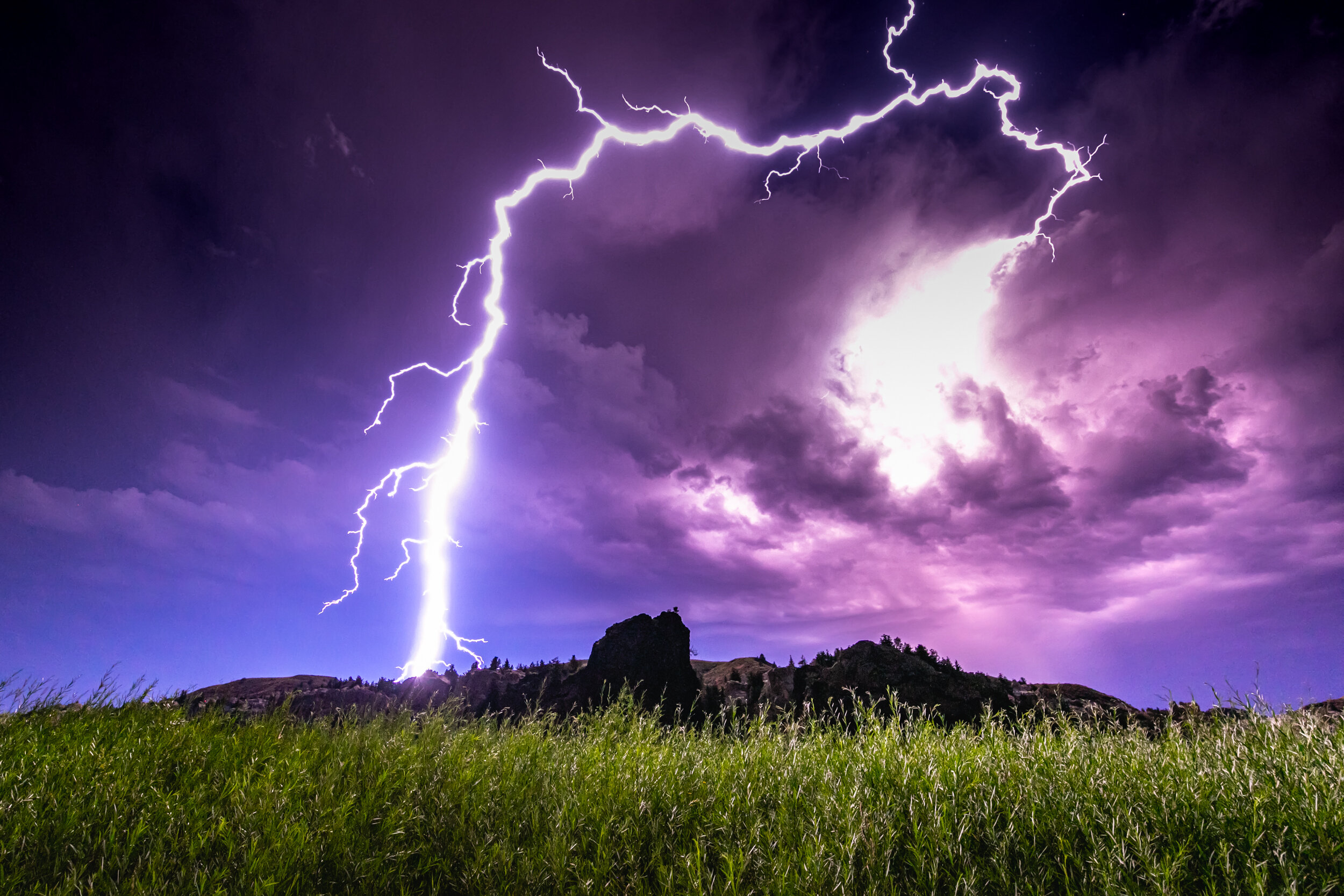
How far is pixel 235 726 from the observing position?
7.29m

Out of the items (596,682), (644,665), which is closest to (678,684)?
(644,665)

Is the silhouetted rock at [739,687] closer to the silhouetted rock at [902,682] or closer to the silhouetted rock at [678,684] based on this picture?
the silhouetted rock at [678,684]

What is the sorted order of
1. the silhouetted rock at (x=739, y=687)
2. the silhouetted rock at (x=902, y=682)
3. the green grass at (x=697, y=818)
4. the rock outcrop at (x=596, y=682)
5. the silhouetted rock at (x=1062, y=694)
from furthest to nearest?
the rock outcrop at (x=596, y=682), the silhouetted rock at (x=739, y=687), the silhouetted rock at (x=902, y=682), the silhouetted rock at (x=1062, y=694), the green grass at (x=697, y=818)

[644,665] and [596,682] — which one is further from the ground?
[644,665]

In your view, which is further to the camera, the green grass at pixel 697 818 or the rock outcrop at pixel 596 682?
the rock outcrop at pixel 596 682

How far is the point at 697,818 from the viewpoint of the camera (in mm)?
4113

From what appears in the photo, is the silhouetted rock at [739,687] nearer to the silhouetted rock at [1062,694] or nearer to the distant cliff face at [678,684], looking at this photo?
the distant cliff face at [678,684]

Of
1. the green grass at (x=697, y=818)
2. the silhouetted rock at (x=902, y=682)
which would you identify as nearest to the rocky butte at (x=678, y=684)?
the silhouetted rock at (x=902, y=682)

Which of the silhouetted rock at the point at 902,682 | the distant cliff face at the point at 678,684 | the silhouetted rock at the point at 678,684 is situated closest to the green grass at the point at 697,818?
the silhouetted rock at the point at 678,684

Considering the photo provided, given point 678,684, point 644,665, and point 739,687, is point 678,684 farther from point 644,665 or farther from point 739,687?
point 739,687

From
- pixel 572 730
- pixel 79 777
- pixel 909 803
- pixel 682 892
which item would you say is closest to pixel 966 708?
pixel 572 730

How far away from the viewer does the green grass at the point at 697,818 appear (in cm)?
299

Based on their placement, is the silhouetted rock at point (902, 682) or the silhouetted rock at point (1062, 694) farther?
the silhouetted rock at point (902, 682)

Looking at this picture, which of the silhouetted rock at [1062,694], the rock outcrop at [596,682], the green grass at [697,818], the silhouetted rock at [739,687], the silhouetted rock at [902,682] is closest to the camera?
the green grass at [697,818]
